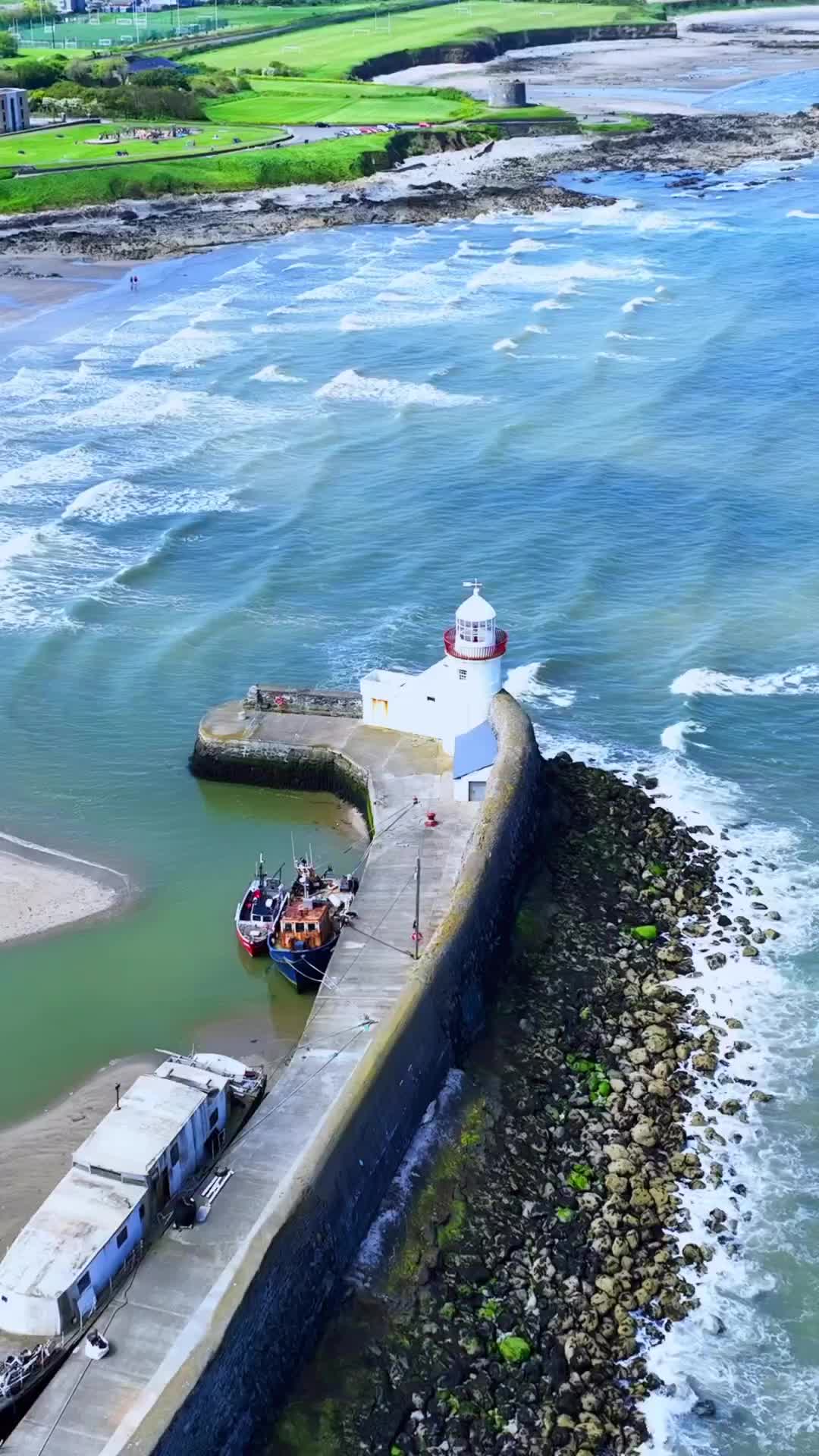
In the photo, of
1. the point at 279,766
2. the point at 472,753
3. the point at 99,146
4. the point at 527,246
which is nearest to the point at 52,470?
the point at 279,766

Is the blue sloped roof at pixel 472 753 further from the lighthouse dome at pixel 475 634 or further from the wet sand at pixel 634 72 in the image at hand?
the wet sand at pixel 634 72

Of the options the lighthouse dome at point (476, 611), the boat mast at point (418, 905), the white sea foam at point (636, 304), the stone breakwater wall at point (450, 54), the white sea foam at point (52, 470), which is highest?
the stone breakwater wall at point (450, 54)

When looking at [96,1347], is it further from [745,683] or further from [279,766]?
[745,683]

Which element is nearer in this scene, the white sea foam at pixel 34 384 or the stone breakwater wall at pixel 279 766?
the stone breakwater wall at pixel 279 766

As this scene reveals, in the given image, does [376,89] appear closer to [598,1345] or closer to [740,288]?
[740,288]

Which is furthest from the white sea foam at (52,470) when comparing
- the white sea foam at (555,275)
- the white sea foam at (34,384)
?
the white sea foam at (555,275)

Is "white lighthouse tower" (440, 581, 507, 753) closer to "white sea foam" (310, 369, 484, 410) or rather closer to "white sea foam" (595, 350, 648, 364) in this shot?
"white sea foam" (310, 369, 484, 410)
